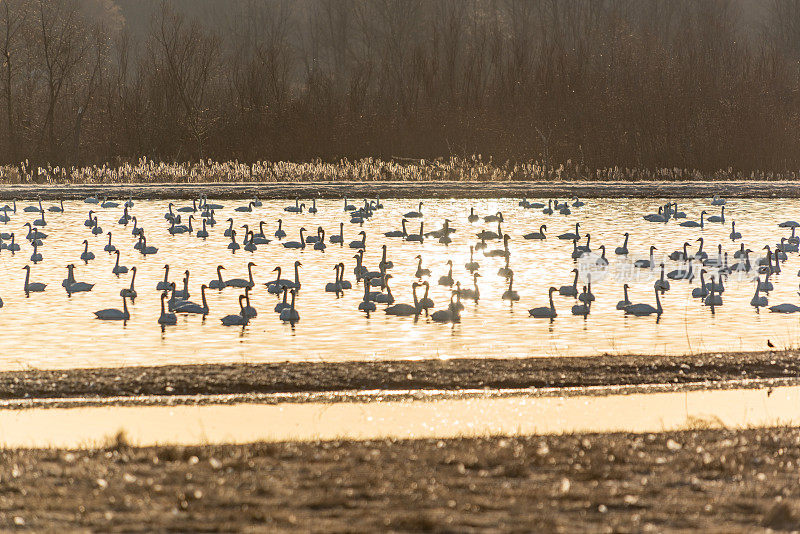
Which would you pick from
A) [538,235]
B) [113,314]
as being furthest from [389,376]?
[538,235]

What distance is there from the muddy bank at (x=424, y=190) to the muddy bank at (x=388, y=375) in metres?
25.6

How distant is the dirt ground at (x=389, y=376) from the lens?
1338 centimetres

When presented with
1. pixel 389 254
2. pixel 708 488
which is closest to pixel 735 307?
pixel 389 254

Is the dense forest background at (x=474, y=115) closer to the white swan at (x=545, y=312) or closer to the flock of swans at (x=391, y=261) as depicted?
the flock of swans at (x=391, y=261)

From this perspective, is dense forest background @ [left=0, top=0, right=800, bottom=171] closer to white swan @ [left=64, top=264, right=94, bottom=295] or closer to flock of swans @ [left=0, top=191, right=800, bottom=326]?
flock of swans @ [left=0, top=191, right=800, bottom=326]

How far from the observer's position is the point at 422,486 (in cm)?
856

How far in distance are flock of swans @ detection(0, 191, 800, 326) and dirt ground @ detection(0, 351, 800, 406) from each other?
4.09 metres

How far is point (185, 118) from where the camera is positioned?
4931 cm

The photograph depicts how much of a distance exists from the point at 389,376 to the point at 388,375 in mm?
34

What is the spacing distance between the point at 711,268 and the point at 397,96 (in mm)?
28548

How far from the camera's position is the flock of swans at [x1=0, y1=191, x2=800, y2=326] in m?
19.2

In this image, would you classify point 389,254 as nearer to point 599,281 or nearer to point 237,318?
point 599,281

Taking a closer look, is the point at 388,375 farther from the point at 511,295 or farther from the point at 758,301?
the point at 758,301

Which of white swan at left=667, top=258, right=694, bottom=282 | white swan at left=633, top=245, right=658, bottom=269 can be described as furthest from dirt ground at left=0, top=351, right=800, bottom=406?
white swan at left=633, top=245, right=658, bottom=269
